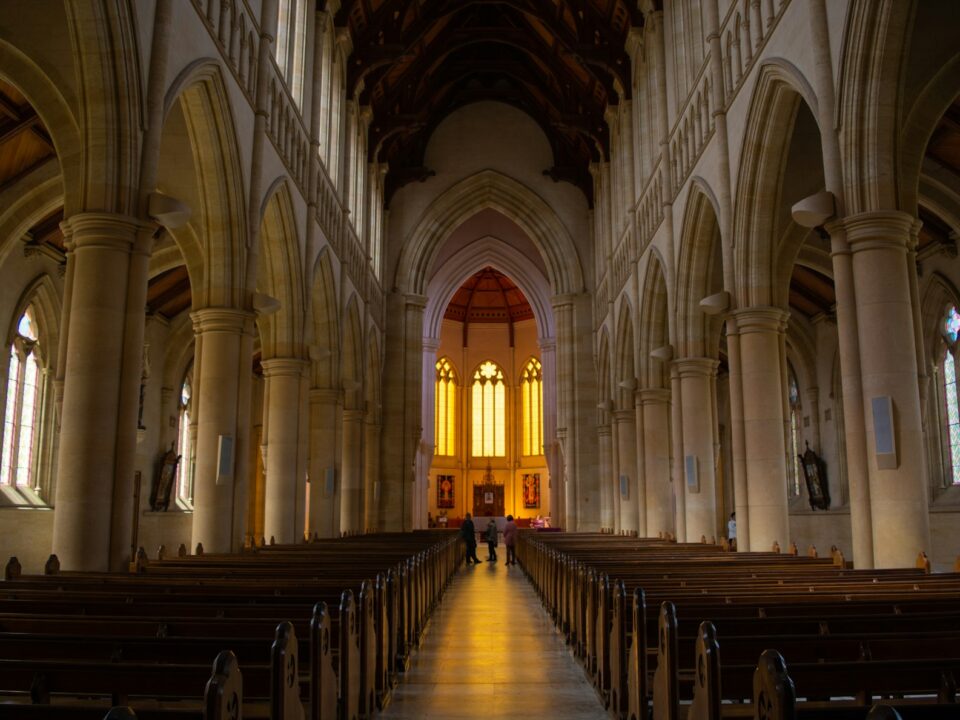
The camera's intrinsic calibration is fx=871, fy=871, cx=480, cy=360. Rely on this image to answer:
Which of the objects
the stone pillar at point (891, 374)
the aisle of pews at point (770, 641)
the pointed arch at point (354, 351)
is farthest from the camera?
the pointed arch at point (354, 351)

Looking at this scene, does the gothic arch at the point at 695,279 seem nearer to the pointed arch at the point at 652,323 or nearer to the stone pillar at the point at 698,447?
the stone pillar at the point at 698,447

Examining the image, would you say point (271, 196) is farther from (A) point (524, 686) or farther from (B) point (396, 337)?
(B) point (396, 337)

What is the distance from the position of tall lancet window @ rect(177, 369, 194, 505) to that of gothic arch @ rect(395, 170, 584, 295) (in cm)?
802

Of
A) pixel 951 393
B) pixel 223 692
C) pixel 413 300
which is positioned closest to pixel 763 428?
pixel 951 393

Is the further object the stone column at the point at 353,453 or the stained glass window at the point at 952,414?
the stone column at the point at 353,453

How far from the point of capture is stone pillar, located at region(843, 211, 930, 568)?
874 cm

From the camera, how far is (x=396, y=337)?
3017cm

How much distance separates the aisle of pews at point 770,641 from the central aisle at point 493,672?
290 mm

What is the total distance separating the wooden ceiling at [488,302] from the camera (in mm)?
46500

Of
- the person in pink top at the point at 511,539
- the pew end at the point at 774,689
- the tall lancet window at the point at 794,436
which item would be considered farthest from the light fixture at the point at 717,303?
the tall lancet window at the point at 794,436

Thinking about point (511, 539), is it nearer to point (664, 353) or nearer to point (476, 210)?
point (664, 353)

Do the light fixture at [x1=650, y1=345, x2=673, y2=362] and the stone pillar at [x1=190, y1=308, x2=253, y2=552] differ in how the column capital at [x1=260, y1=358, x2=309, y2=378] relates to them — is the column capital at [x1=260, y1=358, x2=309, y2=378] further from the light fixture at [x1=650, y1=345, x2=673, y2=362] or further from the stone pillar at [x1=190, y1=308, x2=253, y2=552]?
the light fixture at [x1=650, y1=345, x2=673, y2=362]

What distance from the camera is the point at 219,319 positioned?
1328 centimetres

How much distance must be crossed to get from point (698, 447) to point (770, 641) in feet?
42.1
